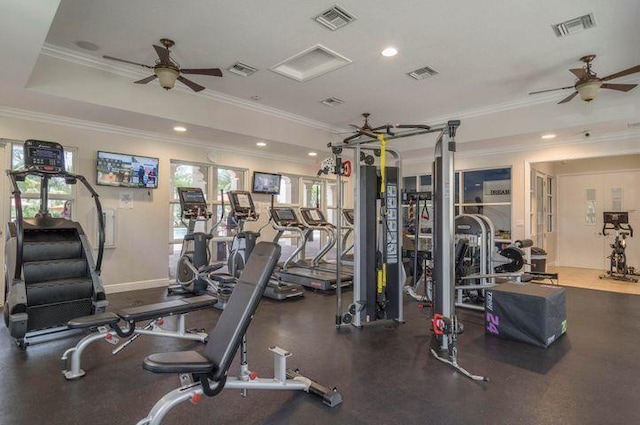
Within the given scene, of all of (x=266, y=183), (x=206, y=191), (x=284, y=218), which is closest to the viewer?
(x=284, y=218)

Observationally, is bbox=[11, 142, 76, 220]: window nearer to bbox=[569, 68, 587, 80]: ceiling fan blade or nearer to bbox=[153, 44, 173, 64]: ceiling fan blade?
bbox=[153, 44, 173, 64]: ceiling fan blade

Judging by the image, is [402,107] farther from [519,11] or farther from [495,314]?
[495,314]

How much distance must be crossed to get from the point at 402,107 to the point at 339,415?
18.1 ft

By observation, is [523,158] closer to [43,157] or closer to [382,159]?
[382,159]

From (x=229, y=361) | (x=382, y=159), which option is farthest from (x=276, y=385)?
(x=382, y=159)

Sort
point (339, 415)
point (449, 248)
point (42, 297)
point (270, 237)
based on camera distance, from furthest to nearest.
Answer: point (270, 237) < point (42, 297) < point (449, 248) < point (339, 415)

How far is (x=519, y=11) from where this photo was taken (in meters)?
3.57

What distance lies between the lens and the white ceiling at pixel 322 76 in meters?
3.54

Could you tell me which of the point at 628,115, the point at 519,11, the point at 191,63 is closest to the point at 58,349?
the point at 191,63

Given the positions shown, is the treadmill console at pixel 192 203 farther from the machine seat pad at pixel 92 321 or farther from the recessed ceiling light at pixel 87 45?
the machine seat pad at pixel 92 321

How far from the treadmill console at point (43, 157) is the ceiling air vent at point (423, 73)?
4.66 m

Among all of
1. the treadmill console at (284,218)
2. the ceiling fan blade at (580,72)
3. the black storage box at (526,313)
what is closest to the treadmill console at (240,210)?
the treadmill console at (284,218)

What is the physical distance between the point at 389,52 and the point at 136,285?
5.52 meters

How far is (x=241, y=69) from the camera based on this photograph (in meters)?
5.03
